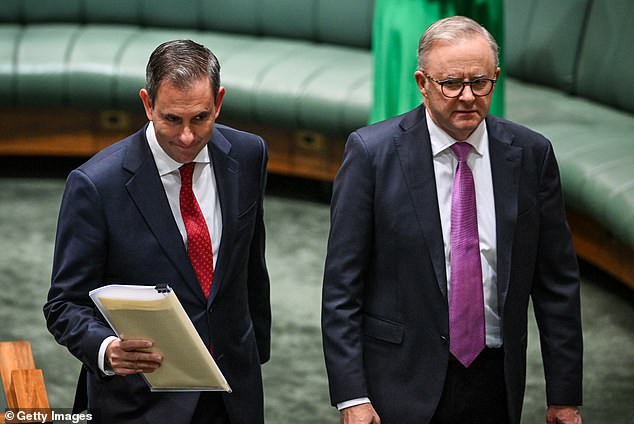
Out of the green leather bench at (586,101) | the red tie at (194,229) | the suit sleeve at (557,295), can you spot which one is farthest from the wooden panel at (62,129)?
the red tie at (194,229)

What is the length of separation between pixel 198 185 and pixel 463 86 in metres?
0.57

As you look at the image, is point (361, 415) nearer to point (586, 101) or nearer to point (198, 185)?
point (198, 185)

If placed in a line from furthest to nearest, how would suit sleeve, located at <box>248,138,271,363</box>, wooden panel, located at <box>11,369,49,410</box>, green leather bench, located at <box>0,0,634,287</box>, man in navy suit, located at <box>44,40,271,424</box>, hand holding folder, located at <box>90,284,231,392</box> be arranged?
green leather bench, located at <box>0,0,634,287</box> → wooden panel, located at <box>11,369,49,410</box> → suit sleeve, located at <box>248,138,271,363</box> → man in navy suit, located at <box>44,40,271,424</box> → hand holding folder, located at <box>90,284,231,392</box>

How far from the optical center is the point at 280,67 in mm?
6098

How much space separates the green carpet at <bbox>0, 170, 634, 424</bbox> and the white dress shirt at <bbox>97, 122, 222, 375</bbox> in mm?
1661

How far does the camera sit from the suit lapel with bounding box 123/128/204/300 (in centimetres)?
239

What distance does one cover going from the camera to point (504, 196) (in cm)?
250

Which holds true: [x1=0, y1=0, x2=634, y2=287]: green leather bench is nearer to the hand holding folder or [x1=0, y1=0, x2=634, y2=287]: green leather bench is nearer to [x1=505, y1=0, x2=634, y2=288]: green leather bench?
[x1=505, y1=0, x2=634, y2=288]: green leather bench

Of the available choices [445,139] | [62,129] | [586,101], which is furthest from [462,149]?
[62,129]

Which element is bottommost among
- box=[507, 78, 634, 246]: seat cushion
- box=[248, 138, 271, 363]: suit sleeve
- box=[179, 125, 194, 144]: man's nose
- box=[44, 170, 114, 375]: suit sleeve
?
box=[507, 78, 634, 246]: seat cushion

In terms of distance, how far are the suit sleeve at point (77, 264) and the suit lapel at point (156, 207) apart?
88 mm

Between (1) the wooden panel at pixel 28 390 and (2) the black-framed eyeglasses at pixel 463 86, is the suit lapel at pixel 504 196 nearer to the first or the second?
(2) the black-framed eyeglasses at pixel 463 86

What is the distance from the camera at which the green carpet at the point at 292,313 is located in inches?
162

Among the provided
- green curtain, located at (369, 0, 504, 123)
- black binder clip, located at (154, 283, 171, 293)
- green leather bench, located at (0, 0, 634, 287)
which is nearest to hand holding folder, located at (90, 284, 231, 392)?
black binder clip, located at (154, 283, 171, 293)
